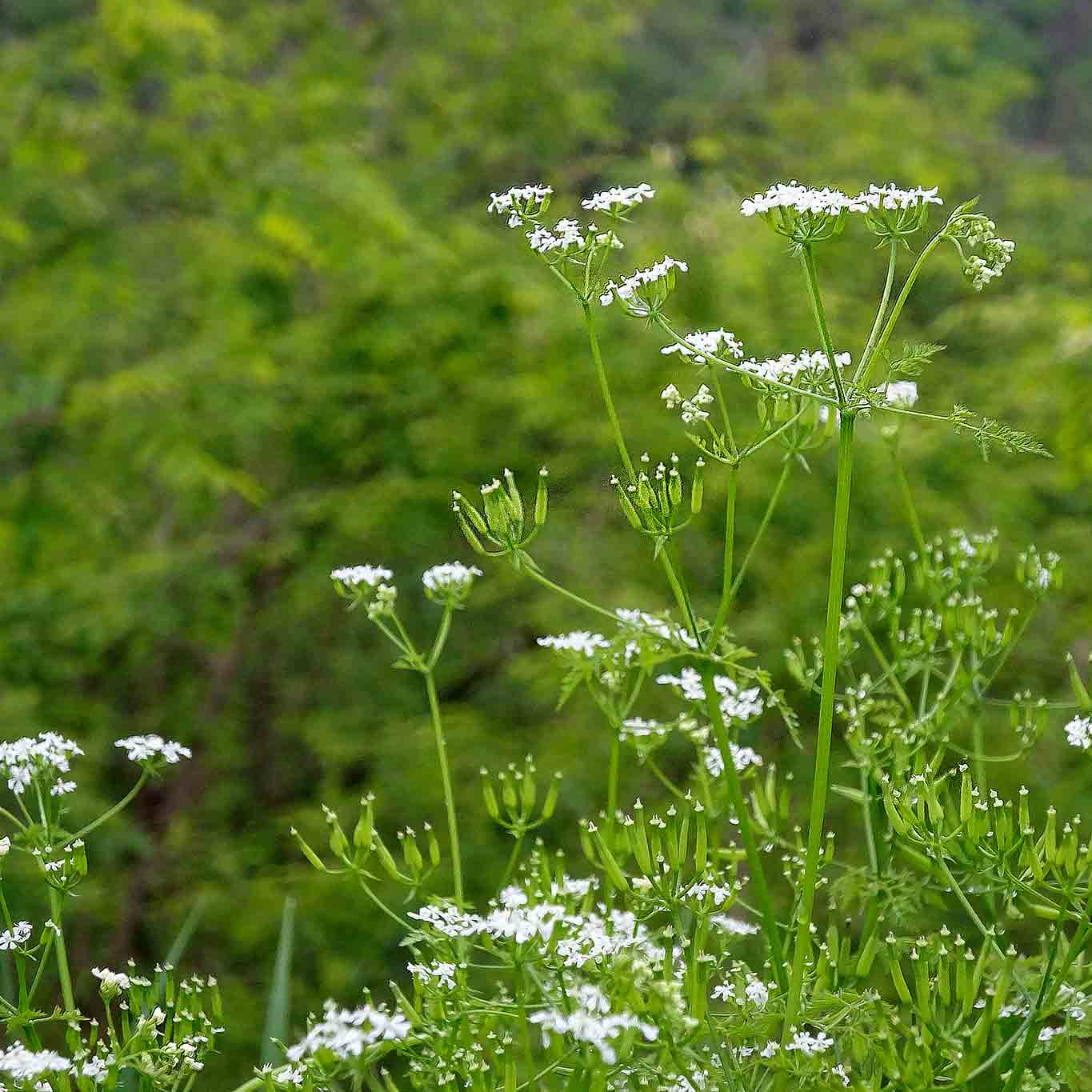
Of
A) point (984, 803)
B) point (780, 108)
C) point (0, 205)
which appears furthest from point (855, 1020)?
point (780, 108)

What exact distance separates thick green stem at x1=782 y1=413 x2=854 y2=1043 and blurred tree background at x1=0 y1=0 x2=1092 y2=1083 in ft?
7.13

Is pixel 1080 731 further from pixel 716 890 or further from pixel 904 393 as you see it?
pixel 904 393

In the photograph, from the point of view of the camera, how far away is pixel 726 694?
2.03 metres

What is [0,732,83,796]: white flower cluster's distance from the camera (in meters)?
1.80

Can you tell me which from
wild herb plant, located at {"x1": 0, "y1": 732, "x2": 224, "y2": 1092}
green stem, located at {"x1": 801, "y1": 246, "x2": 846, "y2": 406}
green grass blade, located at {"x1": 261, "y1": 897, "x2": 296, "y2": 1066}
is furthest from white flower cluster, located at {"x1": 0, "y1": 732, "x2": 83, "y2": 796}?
green stem, located at {"x1": 801, "y1": 246, "x2": 846, "y2": 406}

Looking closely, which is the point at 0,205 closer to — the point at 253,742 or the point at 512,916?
the point at 253,742

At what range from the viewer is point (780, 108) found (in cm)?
1012

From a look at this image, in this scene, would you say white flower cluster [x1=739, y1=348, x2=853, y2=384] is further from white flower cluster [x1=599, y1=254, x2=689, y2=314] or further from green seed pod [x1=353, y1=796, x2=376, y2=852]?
green seed pod [x1=353, y1=796, x2=376, y2=852]

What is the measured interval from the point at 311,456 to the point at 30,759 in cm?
326

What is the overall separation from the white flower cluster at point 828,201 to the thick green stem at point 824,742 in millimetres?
238

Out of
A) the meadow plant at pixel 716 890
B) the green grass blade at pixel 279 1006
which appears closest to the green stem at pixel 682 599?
the meadow plant at pixel 716 890

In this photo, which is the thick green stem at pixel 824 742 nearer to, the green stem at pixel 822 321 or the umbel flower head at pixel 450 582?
the green stem at pixel 822 321

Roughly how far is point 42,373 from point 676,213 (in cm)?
242

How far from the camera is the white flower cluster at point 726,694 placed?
1.91 m
